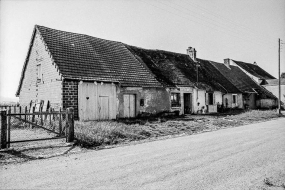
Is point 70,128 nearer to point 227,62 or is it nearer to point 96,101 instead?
point 96,101

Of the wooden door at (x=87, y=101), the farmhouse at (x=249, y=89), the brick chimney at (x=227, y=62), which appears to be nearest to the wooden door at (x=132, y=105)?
the wooden door at (x=87, y=101)

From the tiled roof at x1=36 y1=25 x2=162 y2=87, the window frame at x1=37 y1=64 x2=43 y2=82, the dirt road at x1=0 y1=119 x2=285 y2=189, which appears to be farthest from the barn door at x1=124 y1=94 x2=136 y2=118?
the dirt road at x1=0 y1=119 x2=285 y2=189

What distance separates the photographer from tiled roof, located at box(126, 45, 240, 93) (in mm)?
21367

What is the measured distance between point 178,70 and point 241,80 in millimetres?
15877

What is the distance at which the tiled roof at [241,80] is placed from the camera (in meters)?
32.4

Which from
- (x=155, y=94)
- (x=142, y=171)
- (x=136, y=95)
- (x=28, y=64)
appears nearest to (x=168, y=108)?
(x=155, y=94)

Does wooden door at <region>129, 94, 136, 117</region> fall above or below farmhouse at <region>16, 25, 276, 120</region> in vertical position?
below

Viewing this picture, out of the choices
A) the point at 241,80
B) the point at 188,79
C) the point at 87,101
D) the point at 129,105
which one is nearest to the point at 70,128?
the point at 87,101

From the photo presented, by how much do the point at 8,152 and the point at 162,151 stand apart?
476 cm

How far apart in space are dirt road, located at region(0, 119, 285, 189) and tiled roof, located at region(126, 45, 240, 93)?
43.4 ft

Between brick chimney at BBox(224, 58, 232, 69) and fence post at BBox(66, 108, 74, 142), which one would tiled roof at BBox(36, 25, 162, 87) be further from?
brick chimney at BBox(224, 58, 232, 69)

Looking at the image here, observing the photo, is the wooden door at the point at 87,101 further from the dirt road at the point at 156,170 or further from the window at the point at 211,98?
the window at the point at 211,98

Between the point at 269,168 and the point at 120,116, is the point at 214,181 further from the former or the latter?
the point at 120,116

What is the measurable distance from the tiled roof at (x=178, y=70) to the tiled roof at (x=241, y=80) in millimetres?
3336
